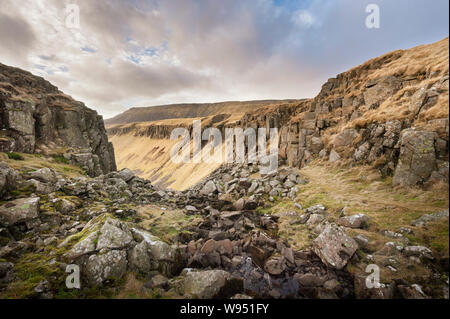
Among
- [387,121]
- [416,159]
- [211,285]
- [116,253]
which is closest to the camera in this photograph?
[211,285]

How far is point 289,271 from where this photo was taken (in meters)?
6.97

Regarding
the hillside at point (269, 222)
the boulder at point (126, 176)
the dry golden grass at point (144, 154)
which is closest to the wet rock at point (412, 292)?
the hillside at point (269, 222)

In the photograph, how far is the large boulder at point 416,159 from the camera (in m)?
6.55

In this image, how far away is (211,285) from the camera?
18.9ft

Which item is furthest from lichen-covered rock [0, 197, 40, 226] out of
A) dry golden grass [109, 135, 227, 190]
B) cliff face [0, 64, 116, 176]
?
dry golden grass [109, 135, 227, 190]

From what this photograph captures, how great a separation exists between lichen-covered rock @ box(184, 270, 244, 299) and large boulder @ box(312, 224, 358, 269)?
372cm

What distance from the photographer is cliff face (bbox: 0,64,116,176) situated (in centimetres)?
1577

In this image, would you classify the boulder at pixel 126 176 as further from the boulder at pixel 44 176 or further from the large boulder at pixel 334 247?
the large boulder at pixel 334 247

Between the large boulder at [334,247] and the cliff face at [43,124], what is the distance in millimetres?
23703

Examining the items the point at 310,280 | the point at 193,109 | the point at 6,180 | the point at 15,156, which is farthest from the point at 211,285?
the point at 193,109

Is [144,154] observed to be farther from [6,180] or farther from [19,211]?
[19,211]

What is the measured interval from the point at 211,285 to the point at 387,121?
1520cm

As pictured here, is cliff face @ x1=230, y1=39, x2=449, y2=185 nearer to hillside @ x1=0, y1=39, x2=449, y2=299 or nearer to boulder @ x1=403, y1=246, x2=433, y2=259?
hillside @ x1=0, y1=39, x2=449, y2=299

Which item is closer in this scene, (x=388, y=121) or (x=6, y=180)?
(x=6, y=180)
